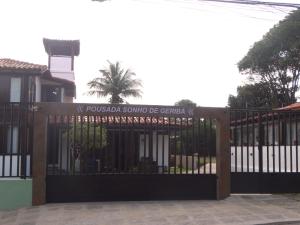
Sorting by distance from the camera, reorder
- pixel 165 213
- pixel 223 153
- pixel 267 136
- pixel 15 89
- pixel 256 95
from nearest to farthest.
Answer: pixel 165 213
pixel 223 153
pixel 267 136
pixel 15 89
pixel 256 95

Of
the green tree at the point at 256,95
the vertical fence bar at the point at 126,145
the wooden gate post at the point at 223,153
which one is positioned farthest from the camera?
the green tree at the point at 256,95

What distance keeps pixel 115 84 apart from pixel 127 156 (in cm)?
2720

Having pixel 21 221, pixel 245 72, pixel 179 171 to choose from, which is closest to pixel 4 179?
pixel 21 221

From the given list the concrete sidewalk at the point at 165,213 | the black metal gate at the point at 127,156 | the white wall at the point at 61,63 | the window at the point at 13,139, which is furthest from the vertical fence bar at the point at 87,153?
the white wall at the point at 61,63

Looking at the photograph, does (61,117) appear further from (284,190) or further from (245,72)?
(245,72)

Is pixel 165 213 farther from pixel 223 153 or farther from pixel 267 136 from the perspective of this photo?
pixel 267 136

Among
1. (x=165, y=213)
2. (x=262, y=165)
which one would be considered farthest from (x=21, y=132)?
(x=262, y=165)

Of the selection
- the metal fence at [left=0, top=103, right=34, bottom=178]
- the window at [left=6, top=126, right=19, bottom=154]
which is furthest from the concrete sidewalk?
the window at [left=6, top=126, right=19, bottom=154]

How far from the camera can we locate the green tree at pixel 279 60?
37031 millimetres

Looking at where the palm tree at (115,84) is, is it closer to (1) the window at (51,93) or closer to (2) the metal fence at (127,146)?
(1) the window at (51,93)

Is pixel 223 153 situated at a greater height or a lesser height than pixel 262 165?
greater

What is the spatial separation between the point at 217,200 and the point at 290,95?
2902 centimetres

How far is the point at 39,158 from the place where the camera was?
12031 millimetres

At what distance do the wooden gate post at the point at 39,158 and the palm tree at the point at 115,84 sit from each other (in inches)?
1066
